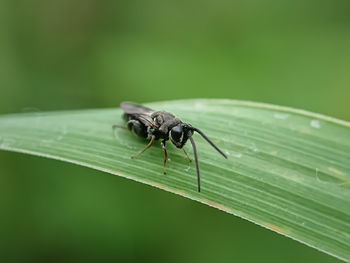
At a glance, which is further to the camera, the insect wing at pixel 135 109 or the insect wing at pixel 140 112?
the insect wing at pixel 135 109

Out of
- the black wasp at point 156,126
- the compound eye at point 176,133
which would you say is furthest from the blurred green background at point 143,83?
the compound eye at point 176,133

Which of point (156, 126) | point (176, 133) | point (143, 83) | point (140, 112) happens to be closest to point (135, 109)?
point (140, 112)

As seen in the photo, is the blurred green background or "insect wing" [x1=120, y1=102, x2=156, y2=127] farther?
the blurred green background

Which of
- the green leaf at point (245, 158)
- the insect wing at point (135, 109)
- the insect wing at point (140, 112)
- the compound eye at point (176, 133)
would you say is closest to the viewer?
the green leaf at point (245, 158)

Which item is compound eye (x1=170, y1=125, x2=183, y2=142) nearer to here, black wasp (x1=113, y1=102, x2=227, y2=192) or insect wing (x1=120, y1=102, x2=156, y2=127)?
black wasp (x1=113, y1=102, x2=227, y2=192)

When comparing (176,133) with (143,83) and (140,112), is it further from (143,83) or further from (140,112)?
(143,83)

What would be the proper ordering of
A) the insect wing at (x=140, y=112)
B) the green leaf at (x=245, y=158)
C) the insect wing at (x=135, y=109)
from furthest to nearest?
the insect wing at (x=135, y=109) < the insect wing at (x=140, y=112) < the green leaf at (x=245, y=158)

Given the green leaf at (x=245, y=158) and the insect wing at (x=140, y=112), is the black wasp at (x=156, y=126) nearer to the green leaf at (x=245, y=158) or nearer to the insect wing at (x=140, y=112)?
the insect wing at (x=140, y=112)

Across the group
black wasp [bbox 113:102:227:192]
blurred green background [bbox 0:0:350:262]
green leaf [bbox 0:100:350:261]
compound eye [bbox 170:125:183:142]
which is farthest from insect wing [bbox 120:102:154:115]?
blurred green background [bbox 0:0:350:262]
